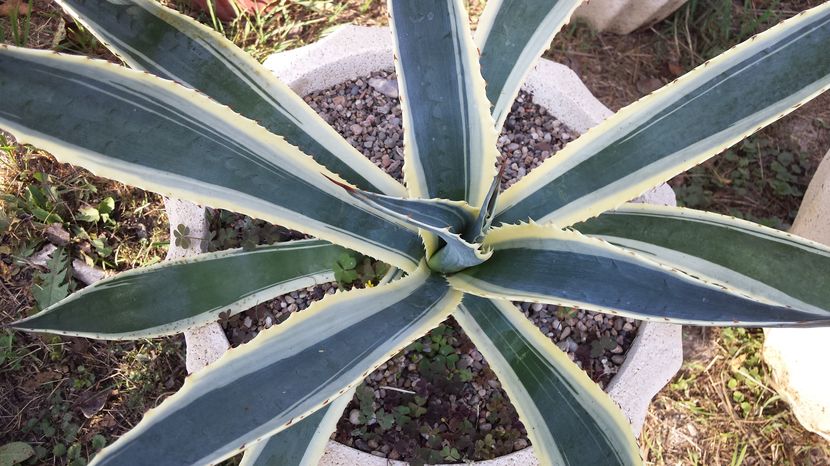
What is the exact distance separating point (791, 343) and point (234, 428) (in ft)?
4.44

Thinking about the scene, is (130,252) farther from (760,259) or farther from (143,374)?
(760,259)

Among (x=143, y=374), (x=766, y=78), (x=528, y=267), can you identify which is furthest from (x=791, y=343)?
(x=143, y=374)

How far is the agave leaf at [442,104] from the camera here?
2.98 ft

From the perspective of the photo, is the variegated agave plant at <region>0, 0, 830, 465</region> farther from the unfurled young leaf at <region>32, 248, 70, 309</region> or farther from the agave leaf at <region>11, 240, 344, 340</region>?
the unfurled young leaf at <region>32, 248, 70, 309</region>

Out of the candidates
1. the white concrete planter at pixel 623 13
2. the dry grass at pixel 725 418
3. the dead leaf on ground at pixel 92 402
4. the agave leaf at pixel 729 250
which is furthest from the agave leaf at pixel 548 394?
the white concrete planter at pixel 623 13

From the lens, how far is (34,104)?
698 mm

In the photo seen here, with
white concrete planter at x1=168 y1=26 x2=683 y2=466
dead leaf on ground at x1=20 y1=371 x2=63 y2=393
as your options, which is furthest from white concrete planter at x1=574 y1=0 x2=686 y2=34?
dead leaf on ground at x1=20 y1=371 x2=63 y2=393

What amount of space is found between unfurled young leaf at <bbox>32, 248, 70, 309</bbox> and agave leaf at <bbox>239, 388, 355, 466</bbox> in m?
0.90

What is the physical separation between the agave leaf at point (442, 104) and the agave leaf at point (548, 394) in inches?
7.5

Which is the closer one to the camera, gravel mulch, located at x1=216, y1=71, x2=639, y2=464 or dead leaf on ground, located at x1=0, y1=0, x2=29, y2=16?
gravel mulch, located at x1=216, y1=71, x2=639, y2=464

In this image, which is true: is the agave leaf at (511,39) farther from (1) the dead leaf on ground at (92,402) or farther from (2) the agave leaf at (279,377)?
(1) the dead leaf on ground at (92,402)

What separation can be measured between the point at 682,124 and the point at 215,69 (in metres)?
0.68

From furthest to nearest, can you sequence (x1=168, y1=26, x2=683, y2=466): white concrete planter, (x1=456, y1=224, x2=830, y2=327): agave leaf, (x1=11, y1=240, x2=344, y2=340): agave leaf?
1. (x1=168, y1=26, x2=683, y2=466): white concrete planter
2. (x1=11, y1=240, x2=344, y2=340): agave leaf
3. (x1=456, y1=224, x2=830, y2=327): agave leaf

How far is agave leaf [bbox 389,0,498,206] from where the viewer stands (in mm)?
908
